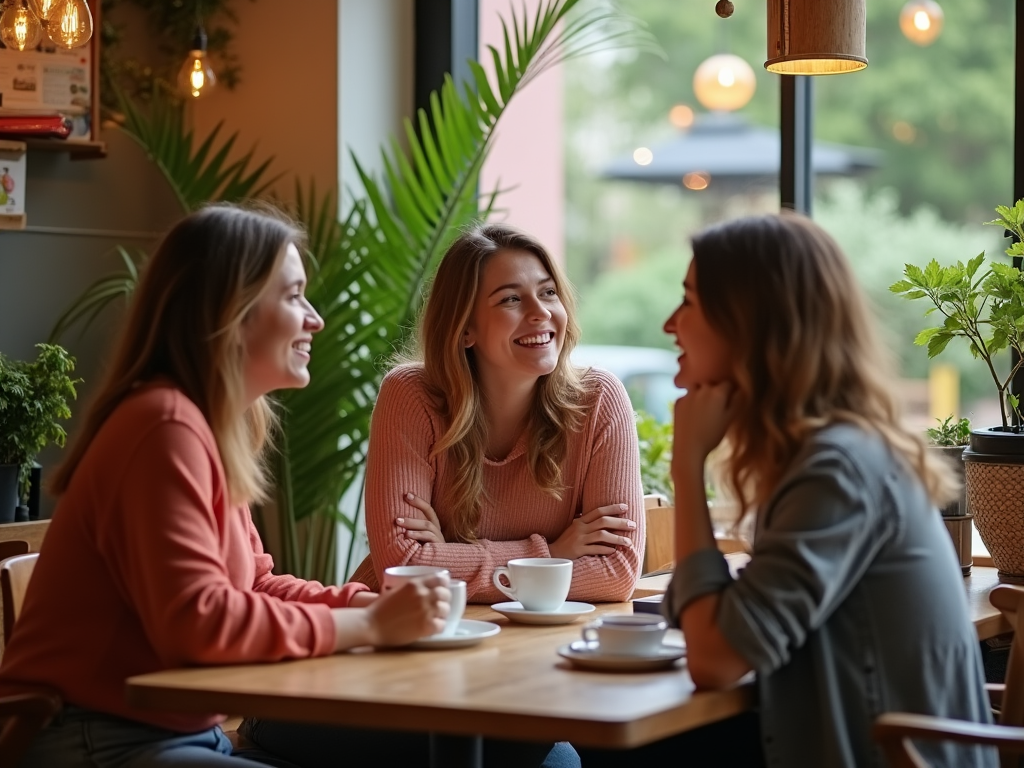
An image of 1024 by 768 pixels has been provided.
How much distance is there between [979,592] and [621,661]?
3.64ft

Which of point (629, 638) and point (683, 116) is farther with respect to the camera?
point (683, 116)

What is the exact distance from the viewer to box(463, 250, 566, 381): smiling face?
→ 2561 millimetres

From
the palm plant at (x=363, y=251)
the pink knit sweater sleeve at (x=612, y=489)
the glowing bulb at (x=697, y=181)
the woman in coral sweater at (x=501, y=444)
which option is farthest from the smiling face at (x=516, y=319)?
the glowing bulb at (x=697, y=181)

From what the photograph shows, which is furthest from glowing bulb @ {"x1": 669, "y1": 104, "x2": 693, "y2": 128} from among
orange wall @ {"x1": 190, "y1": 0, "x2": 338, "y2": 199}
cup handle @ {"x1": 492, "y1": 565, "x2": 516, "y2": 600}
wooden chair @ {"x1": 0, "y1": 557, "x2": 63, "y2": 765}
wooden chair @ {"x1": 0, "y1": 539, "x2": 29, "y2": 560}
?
wooden chair @ {"x1": 0, "y1": 557, "x2": 63, "y2": 765}

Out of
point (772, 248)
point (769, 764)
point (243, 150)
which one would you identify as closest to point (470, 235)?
point (772, 248)

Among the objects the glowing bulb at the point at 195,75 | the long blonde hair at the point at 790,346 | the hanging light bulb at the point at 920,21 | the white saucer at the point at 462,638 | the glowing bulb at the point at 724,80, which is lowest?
the white saucer at the point at 462,638

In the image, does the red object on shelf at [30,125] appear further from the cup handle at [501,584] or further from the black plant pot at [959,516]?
the black plant pot at [959,516]

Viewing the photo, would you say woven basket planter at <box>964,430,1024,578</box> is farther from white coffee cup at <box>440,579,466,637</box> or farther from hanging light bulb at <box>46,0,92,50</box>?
hanging light bulb at <box>46,0,92,50</box>

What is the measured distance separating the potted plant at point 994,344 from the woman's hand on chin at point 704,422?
995 millimetres

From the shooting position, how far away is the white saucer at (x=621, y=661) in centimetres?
166

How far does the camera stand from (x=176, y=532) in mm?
1658

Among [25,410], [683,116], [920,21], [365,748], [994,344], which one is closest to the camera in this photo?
[365,748]

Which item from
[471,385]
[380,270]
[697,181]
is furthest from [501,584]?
[697,181]

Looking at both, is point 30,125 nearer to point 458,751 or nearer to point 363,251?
→ point 363,251
